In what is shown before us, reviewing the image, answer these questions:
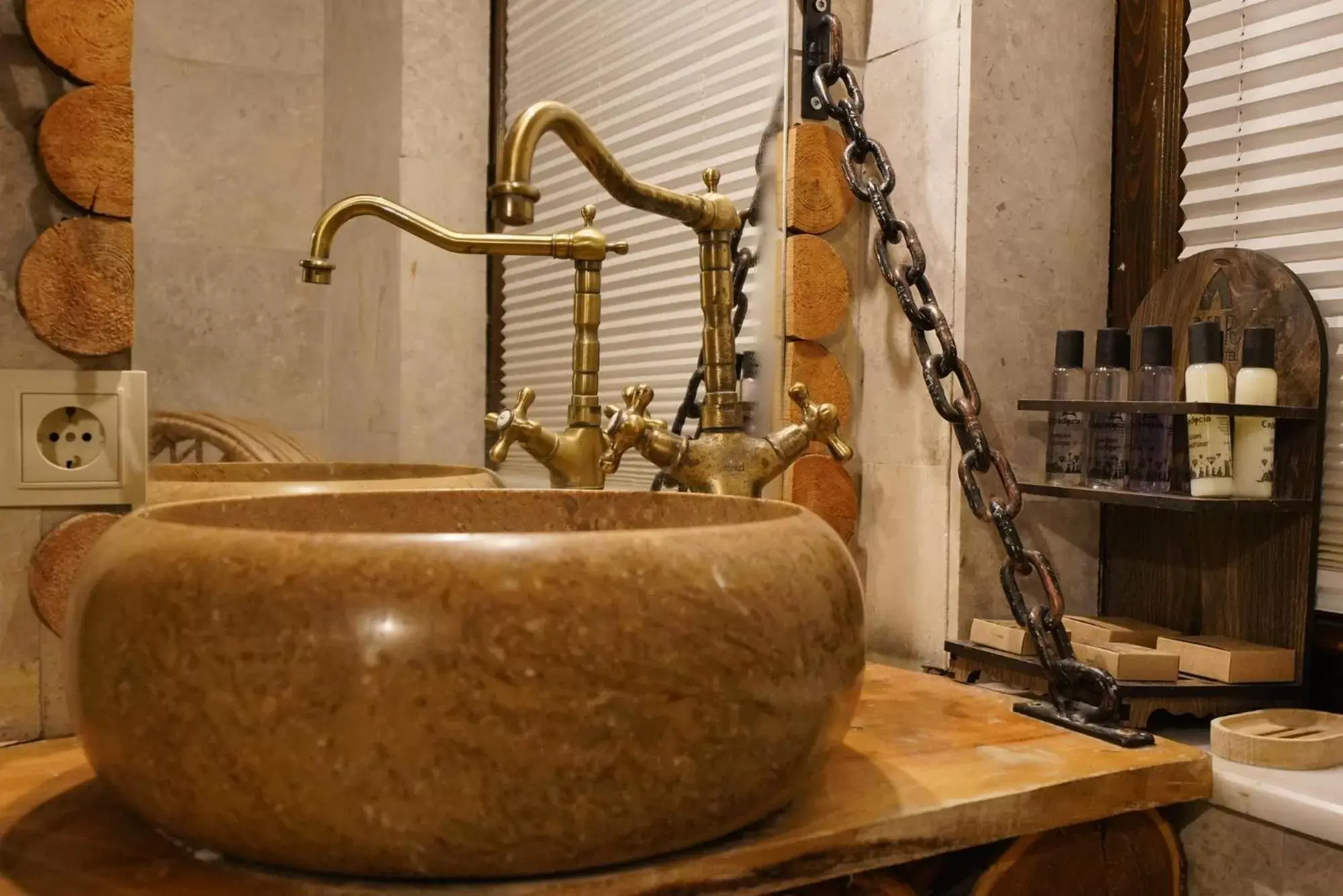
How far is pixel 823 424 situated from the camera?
1017 mm

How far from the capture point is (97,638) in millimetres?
542

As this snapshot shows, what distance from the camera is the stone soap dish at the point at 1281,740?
2.74 feet

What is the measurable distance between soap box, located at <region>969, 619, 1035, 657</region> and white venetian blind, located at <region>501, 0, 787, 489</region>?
38 centimetres

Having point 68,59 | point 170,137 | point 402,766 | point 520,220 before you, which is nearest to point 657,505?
point 520,220

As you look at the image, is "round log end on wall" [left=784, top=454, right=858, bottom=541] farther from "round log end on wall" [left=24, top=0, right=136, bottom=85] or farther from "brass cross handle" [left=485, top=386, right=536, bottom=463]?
"round log end on wall" [left=24, top=0, right=136, bottom=85]

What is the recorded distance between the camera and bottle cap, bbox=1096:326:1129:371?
3.45 feet

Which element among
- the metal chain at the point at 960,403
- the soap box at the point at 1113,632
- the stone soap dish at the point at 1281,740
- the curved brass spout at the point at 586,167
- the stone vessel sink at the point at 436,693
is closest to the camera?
the stone vessel sink at the point at 436,693

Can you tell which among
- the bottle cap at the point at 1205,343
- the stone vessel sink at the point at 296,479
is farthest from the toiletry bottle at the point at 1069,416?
the stone vessel sink at the point at 296,479

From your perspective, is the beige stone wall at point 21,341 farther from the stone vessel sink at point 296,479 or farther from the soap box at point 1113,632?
the soap box at point 1113,632

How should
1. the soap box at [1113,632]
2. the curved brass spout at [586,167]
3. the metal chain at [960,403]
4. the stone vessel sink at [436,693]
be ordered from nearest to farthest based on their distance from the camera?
the stone vessel sink at [436,693]
the curved brass spout at [586,167]
the metal chain at [960,403]
the soap box at [1113,632]

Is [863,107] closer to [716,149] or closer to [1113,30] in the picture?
[716,149]

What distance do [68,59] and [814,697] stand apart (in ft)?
2.00

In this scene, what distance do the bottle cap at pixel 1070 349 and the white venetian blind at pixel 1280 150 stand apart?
166 mm

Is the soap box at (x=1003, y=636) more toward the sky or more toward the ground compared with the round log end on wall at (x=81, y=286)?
more toward the ground
